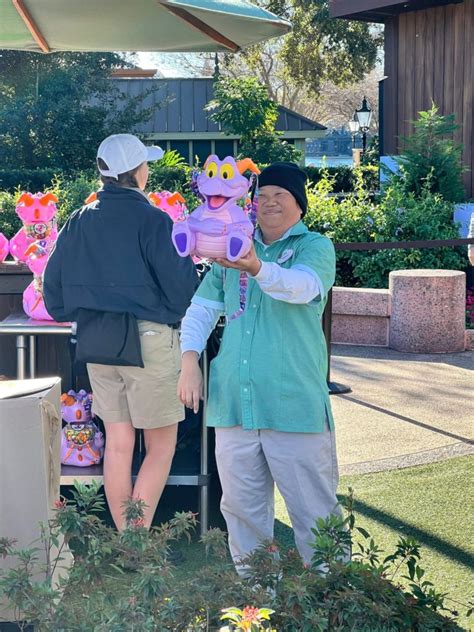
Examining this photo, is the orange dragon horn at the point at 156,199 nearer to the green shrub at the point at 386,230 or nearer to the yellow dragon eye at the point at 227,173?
the yellow dragon eye at the point at 227,173

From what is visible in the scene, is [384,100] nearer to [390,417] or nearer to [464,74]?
[464,74]

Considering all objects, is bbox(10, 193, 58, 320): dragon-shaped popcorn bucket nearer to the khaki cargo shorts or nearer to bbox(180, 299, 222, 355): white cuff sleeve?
the khaki cargo shorts

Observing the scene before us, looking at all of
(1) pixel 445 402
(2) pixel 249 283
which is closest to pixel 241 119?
(1) pixel 445 402

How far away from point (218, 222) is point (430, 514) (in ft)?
9.02

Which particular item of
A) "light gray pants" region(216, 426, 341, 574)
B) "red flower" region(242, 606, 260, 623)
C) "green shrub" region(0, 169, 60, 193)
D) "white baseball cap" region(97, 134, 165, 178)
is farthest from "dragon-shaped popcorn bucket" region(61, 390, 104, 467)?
"green shrub" region(0, 169, 60, 193)

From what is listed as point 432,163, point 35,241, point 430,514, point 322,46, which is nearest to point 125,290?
point 35,241

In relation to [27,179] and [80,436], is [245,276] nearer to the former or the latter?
[80,436]

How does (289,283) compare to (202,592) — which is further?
(289,283)

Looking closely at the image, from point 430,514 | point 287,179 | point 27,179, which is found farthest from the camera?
point 27,179

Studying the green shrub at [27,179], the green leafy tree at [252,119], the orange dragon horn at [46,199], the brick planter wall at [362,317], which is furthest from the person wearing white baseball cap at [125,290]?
the green leafy tree at [252,119]

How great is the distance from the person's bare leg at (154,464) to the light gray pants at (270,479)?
886 mm

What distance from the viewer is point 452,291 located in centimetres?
924

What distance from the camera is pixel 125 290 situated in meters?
4.03

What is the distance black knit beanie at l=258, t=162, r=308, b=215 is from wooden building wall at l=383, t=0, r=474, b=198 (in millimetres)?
10286
